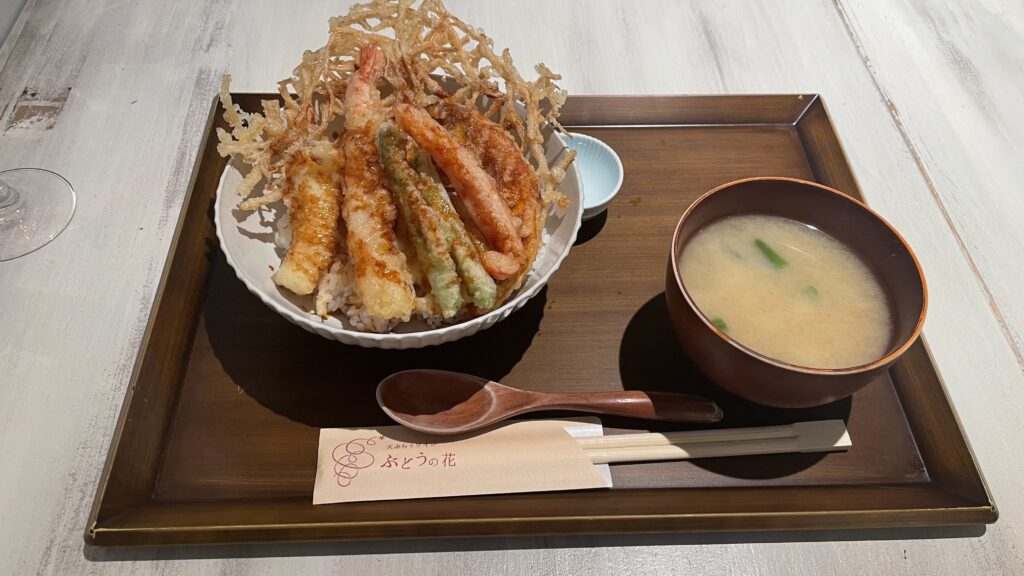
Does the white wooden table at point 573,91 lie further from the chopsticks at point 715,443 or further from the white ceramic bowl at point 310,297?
the white ceramic bowl at point 310,297

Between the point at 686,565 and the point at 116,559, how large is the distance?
3.63 ft

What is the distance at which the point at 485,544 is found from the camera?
1.27 meters

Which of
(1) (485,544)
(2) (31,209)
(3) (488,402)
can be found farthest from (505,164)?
(2) (31,209)

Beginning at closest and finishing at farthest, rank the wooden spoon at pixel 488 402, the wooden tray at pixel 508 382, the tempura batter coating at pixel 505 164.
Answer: the wooden tray at pixel 508 382 < the wooden spoon at pixel 488 402 < the tempura batter coating at pixel 505 164

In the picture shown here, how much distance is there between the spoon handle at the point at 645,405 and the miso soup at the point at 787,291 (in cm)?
18

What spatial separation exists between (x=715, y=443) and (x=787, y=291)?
345 millimetres

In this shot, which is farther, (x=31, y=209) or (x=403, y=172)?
(x=31, y=209)

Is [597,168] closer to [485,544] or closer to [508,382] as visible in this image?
[508,382]

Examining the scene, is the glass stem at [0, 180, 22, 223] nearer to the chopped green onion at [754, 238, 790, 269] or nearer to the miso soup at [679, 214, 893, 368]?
the miso soup at [679, 214, 893, 368]

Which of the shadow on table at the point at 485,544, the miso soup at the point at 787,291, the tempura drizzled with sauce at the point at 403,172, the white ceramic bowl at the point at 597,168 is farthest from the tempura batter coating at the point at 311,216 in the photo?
the miso soup at the point at 787,291

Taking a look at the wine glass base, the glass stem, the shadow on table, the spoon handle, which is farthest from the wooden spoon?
the glass stem

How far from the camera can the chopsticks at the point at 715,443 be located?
127 cm

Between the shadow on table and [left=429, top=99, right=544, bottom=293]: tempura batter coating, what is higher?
[left=429, top=99, right=544, bottom=293]: tempura batter coating

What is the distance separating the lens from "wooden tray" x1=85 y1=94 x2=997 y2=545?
119cm
